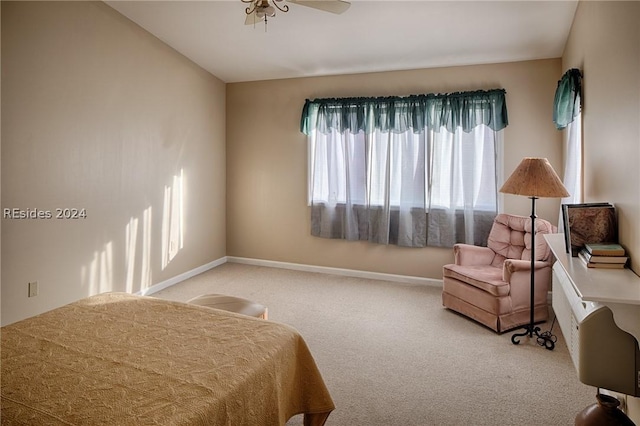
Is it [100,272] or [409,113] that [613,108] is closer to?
[409,113]

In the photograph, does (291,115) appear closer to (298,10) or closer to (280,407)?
(298,10)

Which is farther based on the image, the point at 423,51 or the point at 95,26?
the point at 423,51

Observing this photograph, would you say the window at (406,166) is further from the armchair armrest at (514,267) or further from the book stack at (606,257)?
the book stack at (606,257)

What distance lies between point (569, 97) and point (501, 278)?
1581mm

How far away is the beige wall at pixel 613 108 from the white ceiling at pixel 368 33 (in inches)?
26.0

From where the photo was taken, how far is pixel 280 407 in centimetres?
158

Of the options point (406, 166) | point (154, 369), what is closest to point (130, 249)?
point (154, 369)

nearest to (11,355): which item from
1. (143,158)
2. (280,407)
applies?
(280,407)

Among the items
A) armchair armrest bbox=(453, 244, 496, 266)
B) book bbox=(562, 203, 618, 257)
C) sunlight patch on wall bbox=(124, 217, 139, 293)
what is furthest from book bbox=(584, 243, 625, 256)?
sunlight patch on wall bbox=(124, 217, 139, 293)

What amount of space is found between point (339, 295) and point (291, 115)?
8.20 ft

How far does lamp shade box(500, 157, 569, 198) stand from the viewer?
9.36ft

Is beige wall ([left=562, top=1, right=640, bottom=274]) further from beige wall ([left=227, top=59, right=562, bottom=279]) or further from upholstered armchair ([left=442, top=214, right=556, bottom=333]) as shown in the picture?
beige wall ([left=227, top=59, right=562, bottom=279])

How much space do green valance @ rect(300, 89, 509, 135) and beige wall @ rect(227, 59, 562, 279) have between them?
0.51 ft

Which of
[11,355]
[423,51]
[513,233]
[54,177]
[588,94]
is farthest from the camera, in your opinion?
[423,51]
